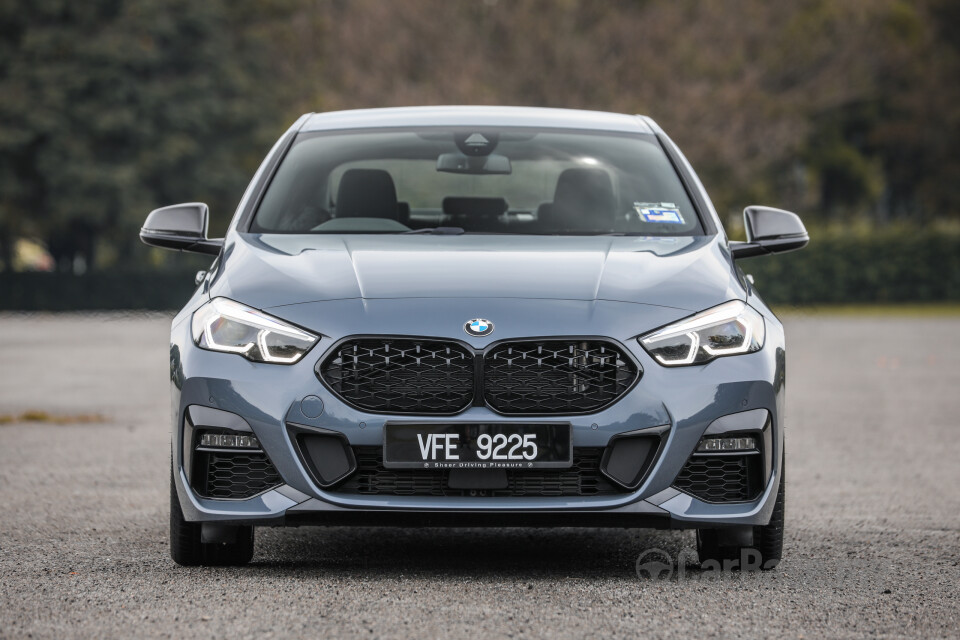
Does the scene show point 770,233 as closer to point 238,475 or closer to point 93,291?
point 238,475

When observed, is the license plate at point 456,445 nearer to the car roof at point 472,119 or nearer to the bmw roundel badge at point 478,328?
the bmw roundel badge at point 478,328

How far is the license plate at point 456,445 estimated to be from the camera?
511 centimetres

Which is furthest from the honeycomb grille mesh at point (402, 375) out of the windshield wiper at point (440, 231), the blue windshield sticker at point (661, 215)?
the blue windshield sticker at point (661, 215)

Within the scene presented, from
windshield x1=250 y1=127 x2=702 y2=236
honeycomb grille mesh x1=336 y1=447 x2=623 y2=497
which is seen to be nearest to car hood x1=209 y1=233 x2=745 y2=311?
windshield x1=250 y1=127 x2=702 y2=236

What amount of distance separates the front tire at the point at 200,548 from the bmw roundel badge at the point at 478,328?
1118 millimetres

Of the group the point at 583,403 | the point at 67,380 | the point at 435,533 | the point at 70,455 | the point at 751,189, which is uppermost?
the point at 583,403

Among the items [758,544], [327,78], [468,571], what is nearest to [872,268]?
[327,78]

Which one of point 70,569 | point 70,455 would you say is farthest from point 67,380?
point 70,569

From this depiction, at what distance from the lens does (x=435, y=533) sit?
6.91 m

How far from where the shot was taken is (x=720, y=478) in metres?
5.26

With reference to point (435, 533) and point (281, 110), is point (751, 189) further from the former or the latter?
point (435, 533)

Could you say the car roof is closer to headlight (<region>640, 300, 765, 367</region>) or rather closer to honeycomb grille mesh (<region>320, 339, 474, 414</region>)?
headlight (<region>640, 300, 765, 367</region>)

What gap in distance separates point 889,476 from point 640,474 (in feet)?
14.3

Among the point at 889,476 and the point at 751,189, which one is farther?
the point at 751,189
